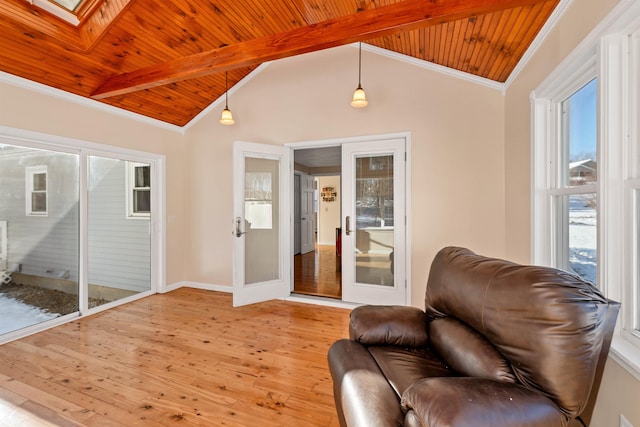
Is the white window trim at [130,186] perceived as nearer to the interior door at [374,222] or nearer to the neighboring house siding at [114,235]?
the neighboring house siding at [114,235]

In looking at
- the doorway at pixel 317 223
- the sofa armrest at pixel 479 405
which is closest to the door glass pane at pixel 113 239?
the doorway at pixel 317 223

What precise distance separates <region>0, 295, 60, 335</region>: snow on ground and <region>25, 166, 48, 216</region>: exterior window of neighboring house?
2.86 ft

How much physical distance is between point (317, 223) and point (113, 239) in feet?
20.1

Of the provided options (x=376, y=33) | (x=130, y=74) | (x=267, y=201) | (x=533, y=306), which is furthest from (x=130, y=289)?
(x=533, y=306)

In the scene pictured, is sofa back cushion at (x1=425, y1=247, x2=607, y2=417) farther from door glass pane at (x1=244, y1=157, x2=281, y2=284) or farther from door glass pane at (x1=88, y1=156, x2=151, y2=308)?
door glass pane at (x1=88, y1=156, x2=151, y2=308)

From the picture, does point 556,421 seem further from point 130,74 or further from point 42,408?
point 130,74

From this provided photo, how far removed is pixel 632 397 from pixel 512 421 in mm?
744

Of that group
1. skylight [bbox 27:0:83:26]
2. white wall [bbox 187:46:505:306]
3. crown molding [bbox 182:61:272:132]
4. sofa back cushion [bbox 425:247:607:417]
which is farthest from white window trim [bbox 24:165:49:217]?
sofa back cushion [bbox 425:247:607:417]

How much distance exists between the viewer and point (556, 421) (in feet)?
3.05

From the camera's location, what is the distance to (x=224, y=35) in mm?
3107

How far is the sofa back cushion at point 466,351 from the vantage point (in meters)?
1.16

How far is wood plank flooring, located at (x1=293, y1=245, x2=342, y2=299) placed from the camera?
13.8 feet

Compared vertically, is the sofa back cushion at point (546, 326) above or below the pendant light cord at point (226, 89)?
below

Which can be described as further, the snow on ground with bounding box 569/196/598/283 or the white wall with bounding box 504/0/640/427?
the snow on ground with bounding box 569/196/598/283
